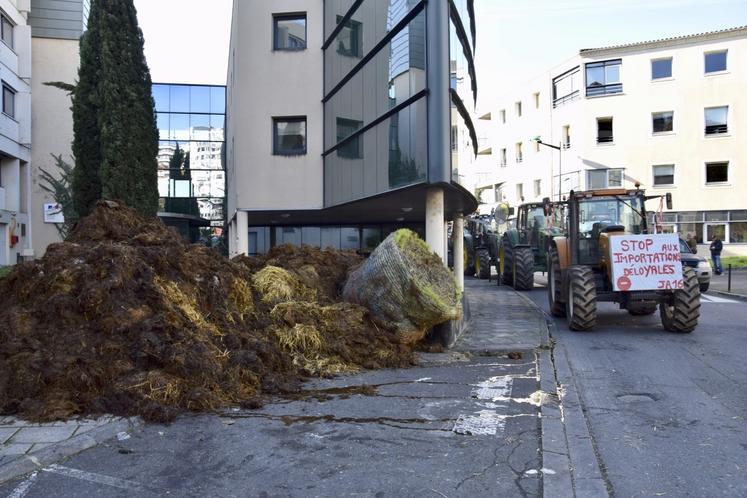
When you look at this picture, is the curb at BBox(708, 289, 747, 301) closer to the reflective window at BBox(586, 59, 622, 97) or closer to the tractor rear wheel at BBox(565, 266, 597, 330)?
the tractor rear wheel at BBox(565, 266, 597, 330)

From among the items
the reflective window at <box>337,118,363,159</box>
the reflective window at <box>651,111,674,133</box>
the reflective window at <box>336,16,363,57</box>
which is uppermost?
the reflective window at <box>651,111,674,133</box>

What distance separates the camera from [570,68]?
38281 millimetres

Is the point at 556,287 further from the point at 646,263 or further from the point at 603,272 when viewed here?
the point at 646,263

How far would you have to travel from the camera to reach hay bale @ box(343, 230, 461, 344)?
8194 millimetres

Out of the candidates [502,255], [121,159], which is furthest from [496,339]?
[502,255]

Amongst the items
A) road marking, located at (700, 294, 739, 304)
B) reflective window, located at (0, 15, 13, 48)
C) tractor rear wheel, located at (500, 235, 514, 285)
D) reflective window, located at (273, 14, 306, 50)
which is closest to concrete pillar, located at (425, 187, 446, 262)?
tractor rear wheel, located at (500, 235, 514, 285)

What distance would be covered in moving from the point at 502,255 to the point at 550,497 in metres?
18.0

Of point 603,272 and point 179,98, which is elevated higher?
point 179,98

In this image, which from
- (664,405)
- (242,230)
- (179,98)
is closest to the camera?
(664,405)

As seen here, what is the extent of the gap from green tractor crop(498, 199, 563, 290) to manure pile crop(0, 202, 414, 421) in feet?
36.8

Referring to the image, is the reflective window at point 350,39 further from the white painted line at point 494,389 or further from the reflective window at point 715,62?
the reflective window at point 715,62

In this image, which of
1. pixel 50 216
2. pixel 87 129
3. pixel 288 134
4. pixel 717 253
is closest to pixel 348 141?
pixel 288 134

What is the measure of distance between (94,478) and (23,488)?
408 millimetres

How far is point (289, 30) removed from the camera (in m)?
18.4
